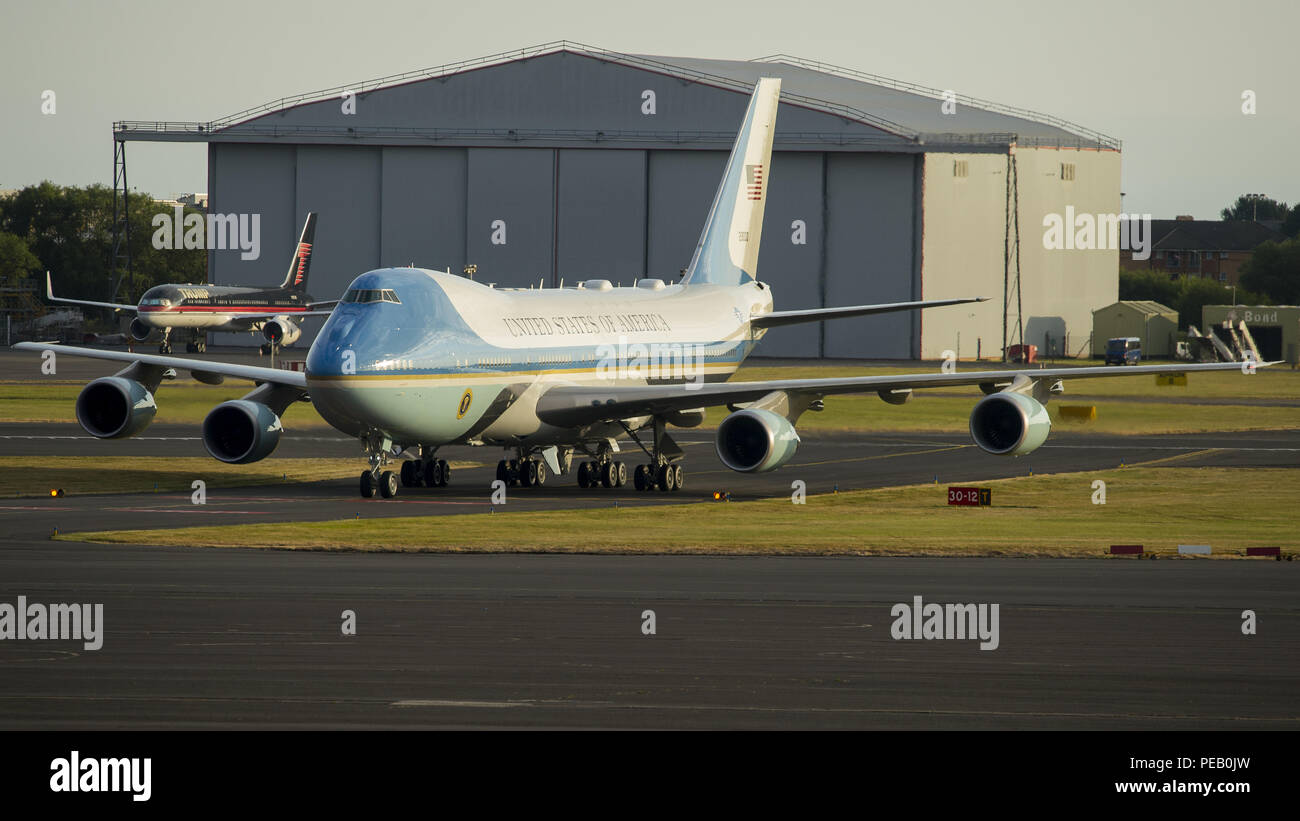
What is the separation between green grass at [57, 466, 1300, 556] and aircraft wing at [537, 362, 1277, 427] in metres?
2.73

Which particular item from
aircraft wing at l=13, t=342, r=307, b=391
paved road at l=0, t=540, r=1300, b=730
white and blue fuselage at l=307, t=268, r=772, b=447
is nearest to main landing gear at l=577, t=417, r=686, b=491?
white and blue fuselage at l=307, t=268, r=772, b=447

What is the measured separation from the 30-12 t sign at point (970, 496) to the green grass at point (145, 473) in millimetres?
15560

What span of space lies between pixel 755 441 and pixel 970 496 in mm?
5242

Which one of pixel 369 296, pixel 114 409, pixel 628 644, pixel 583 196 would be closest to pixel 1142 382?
pixel 583 196

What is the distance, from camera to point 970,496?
1550 inches

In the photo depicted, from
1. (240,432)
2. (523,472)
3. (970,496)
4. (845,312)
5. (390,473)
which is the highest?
(845,312)

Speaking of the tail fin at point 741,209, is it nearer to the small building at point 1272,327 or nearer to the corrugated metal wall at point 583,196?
the corrugated metal wall at point 583,196

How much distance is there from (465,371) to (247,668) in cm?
2050

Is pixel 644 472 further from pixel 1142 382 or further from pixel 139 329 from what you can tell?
pixel 139 329

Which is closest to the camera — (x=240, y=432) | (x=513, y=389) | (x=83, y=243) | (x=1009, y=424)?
(x=1009, y=424)

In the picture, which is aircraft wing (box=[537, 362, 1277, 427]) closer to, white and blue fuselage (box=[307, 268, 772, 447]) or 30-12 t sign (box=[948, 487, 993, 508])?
white and blue fuselage (box=[307, 268, 772, 447])
